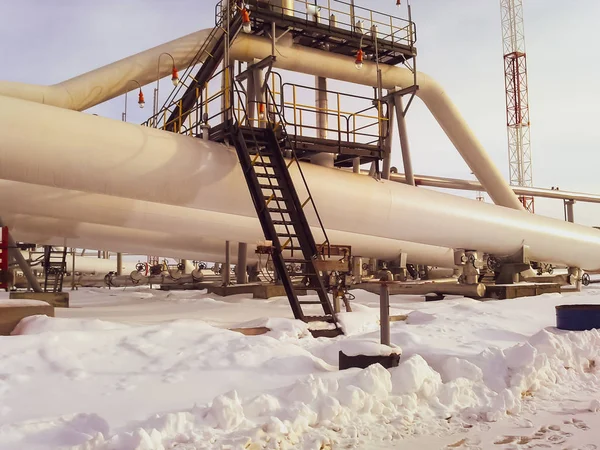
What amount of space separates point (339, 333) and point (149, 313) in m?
3.89

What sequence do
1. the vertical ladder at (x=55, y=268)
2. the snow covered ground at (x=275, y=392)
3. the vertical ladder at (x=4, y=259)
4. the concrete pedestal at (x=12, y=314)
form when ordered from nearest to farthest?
the snow covered ground at (x=275, y=392)
the concrete pedestal at (x=12, y=314)
the vertical ladder at (x=4, y=259)
the vertical ladder at (x=55, y=268)

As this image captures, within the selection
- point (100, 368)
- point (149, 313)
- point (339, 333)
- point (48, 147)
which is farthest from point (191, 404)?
point (149, 313)

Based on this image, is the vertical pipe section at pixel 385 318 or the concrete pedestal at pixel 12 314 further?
the concrete pedestal at pixel 12 314

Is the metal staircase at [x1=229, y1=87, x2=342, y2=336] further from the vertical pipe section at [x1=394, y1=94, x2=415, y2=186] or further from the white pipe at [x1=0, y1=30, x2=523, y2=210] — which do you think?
the vertical pipe section at [x1=394, y1=94, x2=415, y2=186]

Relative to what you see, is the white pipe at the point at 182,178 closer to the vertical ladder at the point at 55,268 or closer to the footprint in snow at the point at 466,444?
the vertical ladder at the point at 55,268

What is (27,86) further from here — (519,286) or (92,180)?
(519,286)

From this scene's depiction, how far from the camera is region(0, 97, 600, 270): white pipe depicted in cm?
752

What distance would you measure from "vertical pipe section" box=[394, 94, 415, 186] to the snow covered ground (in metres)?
10.1

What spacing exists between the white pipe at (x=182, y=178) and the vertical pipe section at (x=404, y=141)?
335 centimetres

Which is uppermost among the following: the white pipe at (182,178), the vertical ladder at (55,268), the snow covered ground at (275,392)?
the white pipe at (182,178)

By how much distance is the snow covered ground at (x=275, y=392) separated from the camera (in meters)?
3.85

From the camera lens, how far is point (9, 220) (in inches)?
499

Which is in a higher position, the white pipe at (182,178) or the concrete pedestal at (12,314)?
the white pipe at (182,178)

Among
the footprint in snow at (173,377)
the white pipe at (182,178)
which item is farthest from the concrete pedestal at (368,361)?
the white pipe at (182,178)
